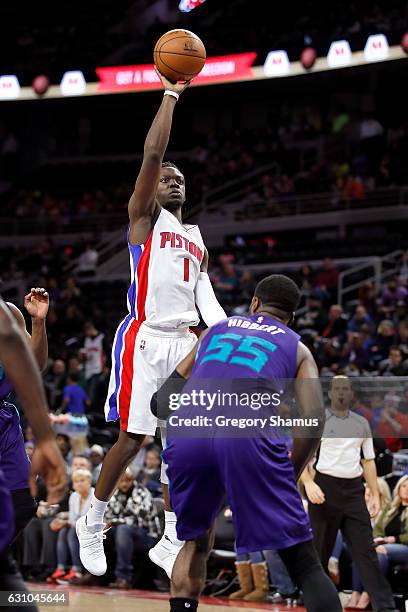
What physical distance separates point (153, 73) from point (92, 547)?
14.8m

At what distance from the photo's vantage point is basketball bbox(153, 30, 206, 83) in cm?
623

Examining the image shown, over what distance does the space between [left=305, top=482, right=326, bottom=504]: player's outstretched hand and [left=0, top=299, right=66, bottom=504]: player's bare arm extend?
5495 millimetres

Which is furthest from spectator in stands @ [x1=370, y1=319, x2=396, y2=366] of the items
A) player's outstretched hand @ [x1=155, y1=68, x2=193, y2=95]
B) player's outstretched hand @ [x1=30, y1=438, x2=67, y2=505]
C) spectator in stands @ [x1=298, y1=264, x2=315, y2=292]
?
player's outstretched hand @ [x1=30, y1=438, x2=67, y2=505]

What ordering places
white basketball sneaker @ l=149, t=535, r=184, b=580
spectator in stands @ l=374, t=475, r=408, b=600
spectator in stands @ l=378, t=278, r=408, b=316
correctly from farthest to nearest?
1. spectator in stands @ l=378, t=278, r=408, b=316
2. spectator in stands @ l=374, t=475, r=408, b=600
3. white basketball sneaker @ l=149, t=535, r=184, b=580

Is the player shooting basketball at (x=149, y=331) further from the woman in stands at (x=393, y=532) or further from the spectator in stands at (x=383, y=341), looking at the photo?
the spectator in stands at (x=383, y=341)

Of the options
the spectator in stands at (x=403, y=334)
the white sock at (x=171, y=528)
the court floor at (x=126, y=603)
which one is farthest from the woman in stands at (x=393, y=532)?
the spectator in stands at (x=403, y=334)

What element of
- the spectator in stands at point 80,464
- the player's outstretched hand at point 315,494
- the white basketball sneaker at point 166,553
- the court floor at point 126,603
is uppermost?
the white basketball sneaker at point 166,553

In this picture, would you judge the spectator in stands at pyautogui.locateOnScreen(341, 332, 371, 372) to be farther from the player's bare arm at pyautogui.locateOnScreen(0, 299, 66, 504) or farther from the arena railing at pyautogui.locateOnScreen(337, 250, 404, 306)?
the player's bare arm at pyautogui.locateOnScreen(0, 299, 66, 504)

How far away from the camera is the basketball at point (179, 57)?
6234 mm

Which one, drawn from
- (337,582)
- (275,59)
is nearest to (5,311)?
(337,582)

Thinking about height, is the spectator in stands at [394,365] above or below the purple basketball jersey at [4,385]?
below

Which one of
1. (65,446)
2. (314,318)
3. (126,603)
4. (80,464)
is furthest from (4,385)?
(314,318)

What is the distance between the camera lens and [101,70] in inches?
814

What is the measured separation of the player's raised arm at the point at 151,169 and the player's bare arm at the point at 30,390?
257cm
